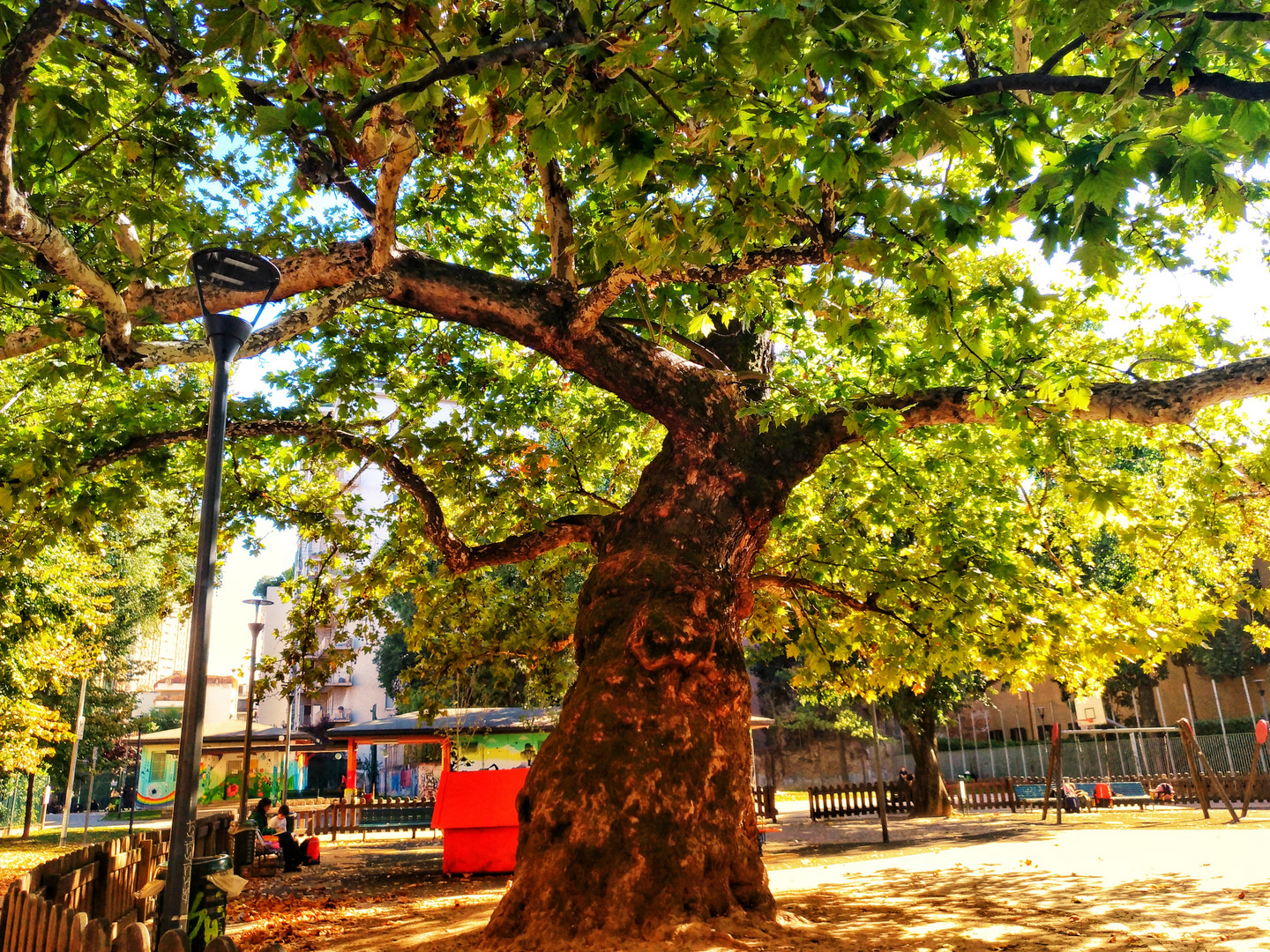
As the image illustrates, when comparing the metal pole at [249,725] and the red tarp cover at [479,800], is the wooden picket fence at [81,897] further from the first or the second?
the metal pole at [249,725]

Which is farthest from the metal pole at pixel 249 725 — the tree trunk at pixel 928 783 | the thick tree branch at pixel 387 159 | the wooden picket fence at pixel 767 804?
the tree trunk at pixel 928 783

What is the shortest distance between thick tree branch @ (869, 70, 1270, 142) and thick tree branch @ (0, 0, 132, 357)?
14.8 feet

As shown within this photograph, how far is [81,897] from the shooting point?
5.53 meters

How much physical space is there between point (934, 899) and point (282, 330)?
8.18m

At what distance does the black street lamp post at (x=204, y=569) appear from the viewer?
13.6 ft

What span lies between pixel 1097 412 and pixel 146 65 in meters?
8.99

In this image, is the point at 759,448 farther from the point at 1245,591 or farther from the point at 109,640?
the point at 109,640

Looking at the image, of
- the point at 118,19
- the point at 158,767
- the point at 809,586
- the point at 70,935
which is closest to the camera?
the point at 70,935

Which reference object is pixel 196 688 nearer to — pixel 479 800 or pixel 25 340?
pixel 25 340

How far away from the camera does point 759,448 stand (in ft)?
28.4

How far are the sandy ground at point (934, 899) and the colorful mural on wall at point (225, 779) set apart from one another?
21.3m

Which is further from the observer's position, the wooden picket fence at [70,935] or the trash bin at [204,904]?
the trash bin at [204,904]

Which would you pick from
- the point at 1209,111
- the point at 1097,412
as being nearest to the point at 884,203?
the point at 1209,111

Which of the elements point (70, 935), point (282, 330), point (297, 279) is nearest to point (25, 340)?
point (282, 330)
